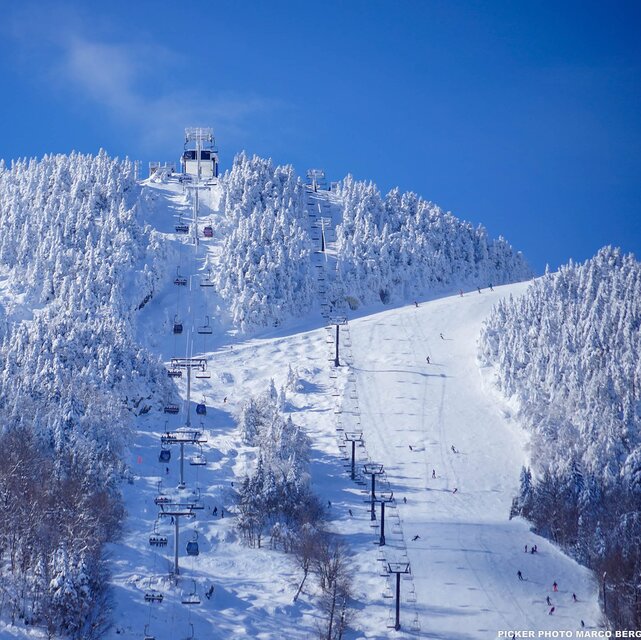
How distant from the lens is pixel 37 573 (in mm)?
47156

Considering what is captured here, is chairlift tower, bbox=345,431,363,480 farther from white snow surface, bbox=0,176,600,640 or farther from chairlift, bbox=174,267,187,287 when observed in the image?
chairlift, bbox=174,267,187,287

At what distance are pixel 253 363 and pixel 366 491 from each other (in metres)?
26.4

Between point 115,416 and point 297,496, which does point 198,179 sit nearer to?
point 115,416

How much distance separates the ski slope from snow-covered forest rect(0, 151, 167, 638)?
2821 mm

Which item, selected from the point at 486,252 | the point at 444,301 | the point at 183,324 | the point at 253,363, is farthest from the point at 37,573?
the point at 486,252

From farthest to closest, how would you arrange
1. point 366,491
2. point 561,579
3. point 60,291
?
point 60,291 → point 366,491 → point 561,579

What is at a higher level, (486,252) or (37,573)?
(486,252)

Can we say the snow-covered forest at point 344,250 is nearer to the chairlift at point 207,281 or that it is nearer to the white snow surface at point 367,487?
the chairlift at point 207,281

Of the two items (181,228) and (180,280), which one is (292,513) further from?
(181,228)

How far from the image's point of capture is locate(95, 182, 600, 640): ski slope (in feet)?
173

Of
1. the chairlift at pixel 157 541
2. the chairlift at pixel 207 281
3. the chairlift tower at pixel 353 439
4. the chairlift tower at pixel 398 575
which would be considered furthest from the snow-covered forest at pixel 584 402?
the chairlift at pixel 207 281

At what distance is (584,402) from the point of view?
77125mm

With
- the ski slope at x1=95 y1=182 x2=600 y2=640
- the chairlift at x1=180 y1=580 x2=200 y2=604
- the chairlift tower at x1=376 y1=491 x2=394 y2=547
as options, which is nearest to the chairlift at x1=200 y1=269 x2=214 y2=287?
the ski slope at x1=95 y1=182 x2=600 y2=640

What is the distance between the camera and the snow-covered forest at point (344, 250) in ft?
346
